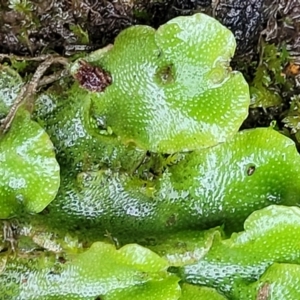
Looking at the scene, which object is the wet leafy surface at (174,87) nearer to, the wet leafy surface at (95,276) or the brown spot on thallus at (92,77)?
the brown spot on thallus at (92,77)

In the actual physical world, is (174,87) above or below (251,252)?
above

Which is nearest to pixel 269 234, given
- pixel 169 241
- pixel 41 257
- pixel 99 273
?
pixel 169 241

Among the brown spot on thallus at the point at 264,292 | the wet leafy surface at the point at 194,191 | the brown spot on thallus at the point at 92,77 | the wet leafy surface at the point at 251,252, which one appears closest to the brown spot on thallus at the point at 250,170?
the wet leafy surface at the point at 194,191

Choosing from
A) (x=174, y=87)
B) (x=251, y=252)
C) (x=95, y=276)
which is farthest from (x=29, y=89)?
(x=251, y=252)

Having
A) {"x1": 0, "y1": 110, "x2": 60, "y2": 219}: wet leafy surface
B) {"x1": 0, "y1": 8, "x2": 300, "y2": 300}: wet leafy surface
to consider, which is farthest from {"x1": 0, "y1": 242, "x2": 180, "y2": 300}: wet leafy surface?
{"x1": 0, "y1": 110, "x2": 60, "y2": 219}: wet leafy surface

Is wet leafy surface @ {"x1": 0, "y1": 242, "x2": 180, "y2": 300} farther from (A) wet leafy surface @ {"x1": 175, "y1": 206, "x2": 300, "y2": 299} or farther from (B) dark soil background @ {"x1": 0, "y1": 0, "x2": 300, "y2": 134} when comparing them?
(B) dark soil background @ {"x1": 0, "y1": 0, "x2": 300, "y2": 134}

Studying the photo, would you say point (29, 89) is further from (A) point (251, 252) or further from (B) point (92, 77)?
(A) point (251, 252)
